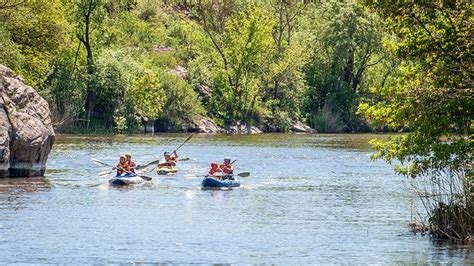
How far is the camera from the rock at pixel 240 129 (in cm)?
9762

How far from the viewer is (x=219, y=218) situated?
119ft

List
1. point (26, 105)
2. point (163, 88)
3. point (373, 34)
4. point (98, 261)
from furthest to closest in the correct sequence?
point (373, 34)
point (163, 88)
point (26, 105)
point (98, 261)

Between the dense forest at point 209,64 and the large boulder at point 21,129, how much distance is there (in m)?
→ 29.1

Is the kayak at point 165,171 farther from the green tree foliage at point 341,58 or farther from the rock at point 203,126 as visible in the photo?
the green tree foliage at point 341,58

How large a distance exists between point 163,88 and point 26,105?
152 ft

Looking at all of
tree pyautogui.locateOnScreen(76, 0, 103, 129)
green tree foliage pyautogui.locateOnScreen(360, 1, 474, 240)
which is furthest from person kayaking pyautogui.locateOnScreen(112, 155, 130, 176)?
tree pyautogui.locateOnScreen(76, 0, 103, 129)

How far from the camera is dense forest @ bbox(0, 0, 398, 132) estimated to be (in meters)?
84.9

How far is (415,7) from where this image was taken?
2767cm

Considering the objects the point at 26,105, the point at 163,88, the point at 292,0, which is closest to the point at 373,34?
the point at 292,0

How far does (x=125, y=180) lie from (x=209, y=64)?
2263 inches

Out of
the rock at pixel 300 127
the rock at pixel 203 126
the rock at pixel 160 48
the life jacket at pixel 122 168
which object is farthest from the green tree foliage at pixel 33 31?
the rock at pixel 300 127

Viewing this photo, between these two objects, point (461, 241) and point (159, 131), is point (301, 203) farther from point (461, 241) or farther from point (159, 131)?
point (159, 131)

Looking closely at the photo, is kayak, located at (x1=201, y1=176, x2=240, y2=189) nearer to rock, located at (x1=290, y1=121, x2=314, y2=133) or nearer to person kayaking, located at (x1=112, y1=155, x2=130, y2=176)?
person kayaking, located at (x1=112, y1=155, x2=130, y2=176)

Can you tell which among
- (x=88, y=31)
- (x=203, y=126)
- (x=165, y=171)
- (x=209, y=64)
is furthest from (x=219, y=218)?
(x=209, y=64)
